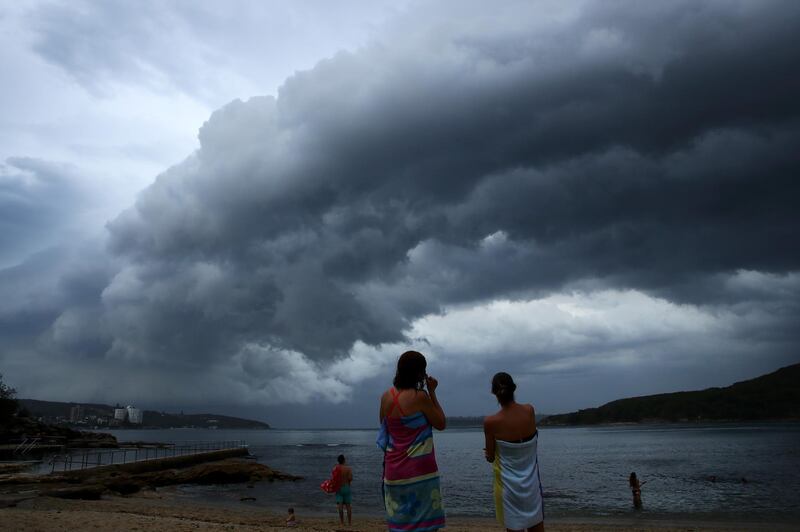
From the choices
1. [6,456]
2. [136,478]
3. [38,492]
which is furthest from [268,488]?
[6,456]

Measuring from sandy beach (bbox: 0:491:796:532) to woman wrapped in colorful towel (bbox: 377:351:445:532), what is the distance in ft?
37.9

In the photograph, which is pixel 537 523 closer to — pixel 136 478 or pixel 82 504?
pixel 82 504

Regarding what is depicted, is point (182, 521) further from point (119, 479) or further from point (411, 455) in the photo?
point (119, 479)

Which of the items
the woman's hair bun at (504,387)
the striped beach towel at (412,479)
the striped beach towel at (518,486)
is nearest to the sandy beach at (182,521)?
the striped beach towel at (518,486)

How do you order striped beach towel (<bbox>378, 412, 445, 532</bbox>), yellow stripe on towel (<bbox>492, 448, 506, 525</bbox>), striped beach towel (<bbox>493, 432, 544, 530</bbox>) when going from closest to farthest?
1. striped beach towel (<bbox>378, 412, 445, 532</bbox>)
2. striped beach towel (<bbox>493, 432, 544, 530</bbox>)
3. yellow stripe on towel (<bbox>492, 448, 506, 525</bbox>)

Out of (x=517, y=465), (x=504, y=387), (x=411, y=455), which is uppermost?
(x=504, y=387)

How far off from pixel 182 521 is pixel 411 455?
14009 millimetres

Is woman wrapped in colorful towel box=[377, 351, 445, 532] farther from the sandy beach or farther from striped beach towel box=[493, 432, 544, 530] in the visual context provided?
the sandy beach

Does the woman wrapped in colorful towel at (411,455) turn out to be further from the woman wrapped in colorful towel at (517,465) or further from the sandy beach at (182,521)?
the sandy beach at (182,521)

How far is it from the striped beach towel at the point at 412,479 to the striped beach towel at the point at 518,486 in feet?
2.91

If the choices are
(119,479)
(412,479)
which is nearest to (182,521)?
(412,479)

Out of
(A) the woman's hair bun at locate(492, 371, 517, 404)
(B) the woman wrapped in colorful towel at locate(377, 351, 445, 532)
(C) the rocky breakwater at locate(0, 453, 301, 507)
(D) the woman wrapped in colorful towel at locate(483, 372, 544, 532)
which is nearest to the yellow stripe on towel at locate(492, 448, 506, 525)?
(D) the woman wrapped in colorful towel at locate(483, 372, 544, 532)

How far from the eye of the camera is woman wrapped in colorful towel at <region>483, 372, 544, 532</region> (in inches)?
199

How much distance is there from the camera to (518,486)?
16.7 feet
